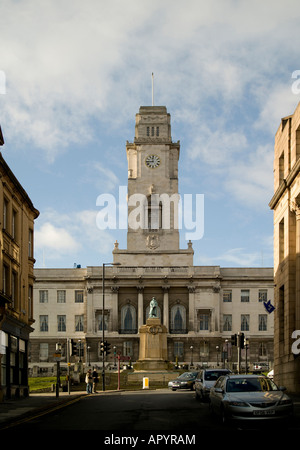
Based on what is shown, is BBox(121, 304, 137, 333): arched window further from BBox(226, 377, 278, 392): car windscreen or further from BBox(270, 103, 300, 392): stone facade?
BBox(226, 377, 278, 392): car windscreen

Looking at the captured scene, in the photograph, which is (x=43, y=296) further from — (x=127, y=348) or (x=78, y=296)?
(x=127, y=348)

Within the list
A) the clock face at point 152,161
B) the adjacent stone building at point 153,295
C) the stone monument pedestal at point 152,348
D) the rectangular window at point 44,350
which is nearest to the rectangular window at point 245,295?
the adjacent stone building at point 153,295

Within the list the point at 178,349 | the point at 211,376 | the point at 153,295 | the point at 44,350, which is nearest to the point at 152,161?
the point at 153,295

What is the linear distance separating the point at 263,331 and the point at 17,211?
84.7m

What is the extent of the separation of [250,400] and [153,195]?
106m

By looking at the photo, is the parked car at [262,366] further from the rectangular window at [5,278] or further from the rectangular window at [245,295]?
the rectangular window at [5,278]

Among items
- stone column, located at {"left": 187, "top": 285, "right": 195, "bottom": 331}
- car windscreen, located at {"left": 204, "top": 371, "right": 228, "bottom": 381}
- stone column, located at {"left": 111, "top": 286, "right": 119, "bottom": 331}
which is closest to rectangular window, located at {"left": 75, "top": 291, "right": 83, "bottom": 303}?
stone column, located at {"left": 111, "top": 286, "right": 119, "bottom": 331}

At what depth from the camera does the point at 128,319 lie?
402 ft

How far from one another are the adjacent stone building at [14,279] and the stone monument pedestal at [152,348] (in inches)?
1115

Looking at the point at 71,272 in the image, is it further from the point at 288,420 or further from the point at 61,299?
the point at 288,420

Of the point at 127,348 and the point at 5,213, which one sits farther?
the point at 127,348

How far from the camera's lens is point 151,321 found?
7750 cm

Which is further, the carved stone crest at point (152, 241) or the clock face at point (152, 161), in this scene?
the clock face at point (152, 161)

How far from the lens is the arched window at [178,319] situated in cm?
12131
